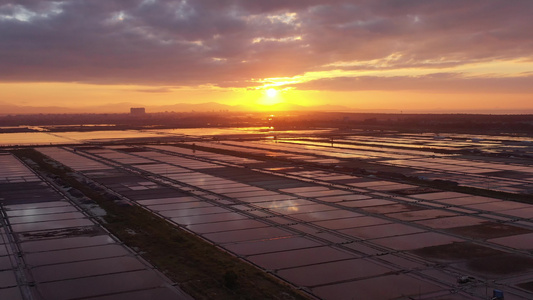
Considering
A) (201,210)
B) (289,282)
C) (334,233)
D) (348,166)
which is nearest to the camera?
(289,282)

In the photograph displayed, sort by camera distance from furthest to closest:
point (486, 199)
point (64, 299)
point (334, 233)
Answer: point (486, 199)
point (334, 233)
point (64, 299)

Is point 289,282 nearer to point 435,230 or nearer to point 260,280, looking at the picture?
point 260,280

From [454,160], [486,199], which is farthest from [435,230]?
[454,160]

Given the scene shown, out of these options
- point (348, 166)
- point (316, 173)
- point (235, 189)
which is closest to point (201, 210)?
point (235, 189)

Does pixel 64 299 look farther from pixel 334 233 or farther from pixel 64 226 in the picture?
pixel 334 233

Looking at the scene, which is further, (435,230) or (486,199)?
(486,199)

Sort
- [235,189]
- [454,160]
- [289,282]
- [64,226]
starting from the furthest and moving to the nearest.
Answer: [454,160], [235,189], [64,226], [289,282]

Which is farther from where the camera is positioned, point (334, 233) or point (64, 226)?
point (64, 226)

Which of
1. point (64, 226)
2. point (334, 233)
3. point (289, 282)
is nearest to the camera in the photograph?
point (289, 282)

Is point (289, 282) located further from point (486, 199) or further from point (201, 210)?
point (486, 199)
